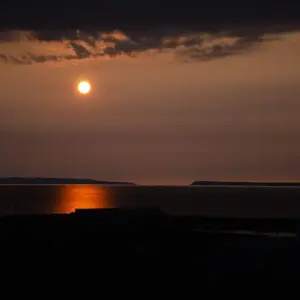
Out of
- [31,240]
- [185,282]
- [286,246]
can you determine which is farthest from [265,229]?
[185,282]

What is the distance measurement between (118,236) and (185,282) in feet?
44.1

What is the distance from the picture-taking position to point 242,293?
87.0 feet

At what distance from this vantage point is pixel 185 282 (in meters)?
28.5

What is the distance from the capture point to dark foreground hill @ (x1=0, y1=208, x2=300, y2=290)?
29.5 metres

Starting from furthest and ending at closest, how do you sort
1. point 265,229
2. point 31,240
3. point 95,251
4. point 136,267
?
point 265,229 < point 31,240 < point 95,251 < point 136,267

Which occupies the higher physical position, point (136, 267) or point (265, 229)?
point (265, 229)

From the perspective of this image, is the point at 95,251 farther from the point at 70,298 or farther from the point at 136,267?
the point at 70,298

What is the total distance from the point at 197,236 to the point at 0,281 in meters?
17.9

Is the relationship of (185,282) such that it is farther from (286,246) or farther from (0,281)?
(286,246)

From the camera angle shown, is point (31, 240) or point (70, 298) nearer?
point (70, 298)

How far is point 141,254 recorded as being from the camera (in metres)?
35.2

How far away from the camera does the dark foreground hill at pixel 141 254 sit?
96.7 ft

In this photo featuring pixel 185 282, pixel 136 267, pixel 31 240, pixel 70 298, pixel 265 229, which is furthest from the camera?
pixel 265 229

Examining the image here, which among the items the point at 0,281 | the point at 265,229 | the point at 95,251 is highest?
the point at 265,229
